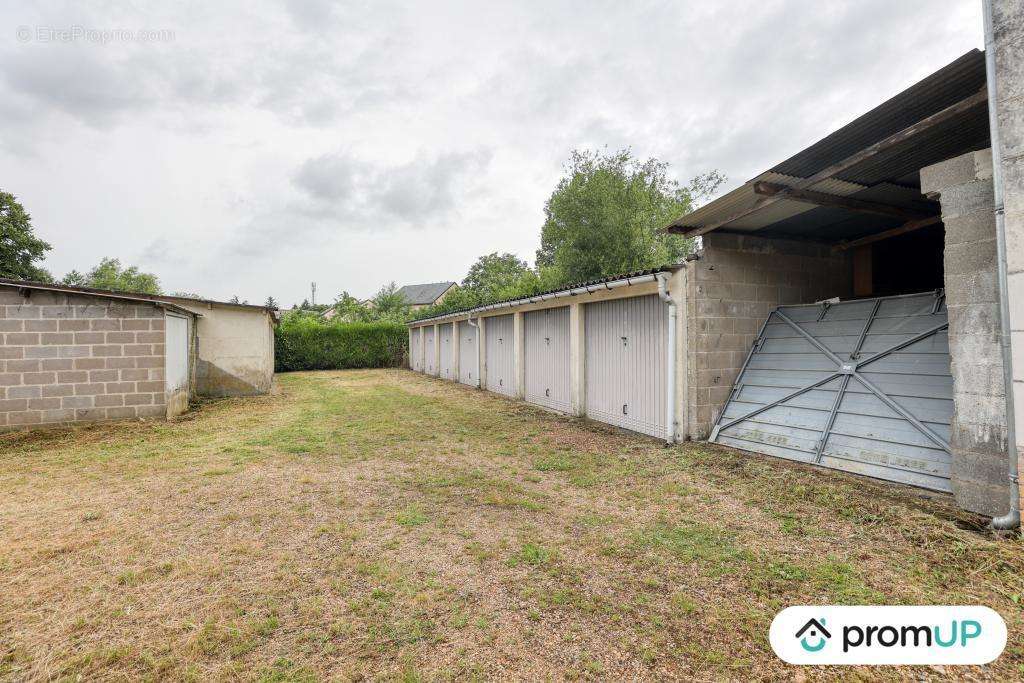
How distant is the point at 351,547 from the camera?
3.18 m

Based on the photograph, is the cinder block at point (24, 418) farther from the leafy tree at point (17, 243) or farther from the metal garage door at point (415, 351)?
the leafy tree at point (17, 243)

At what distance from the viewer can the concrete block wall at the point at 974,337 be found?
11.0 feet

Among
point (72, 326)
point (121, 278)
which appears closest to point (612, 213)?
point (72, 326)

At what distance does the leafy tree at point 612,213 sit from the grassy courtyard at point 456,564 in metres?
19.4

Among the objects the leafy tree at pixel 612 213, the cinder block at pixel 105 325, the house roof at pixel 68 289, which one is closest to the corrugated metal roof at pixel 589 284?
the house roof at pixel 68 289

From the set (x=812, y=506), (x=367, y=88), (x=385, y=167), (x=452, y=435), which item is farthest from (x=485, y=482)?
(x=385, y=167)

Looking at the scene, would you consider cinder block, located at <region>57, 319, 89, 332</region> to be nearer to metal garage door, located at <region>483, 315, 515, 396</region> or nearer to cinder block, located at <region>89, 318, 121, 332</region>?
cinder block, located at <region>89, 318, 121, 332</region>

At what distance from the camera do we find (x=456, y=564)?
9.57 ft

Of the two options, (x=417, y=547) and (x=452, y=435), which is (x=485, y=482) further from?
(x=452, y=435)

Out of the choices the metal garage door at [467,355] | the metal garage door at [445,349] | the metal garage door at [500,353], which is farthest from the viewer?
the metal garage door at [445,349]

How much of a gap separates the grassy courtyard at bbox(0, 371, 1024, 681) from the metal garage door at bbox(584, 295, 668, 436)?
1.32 m

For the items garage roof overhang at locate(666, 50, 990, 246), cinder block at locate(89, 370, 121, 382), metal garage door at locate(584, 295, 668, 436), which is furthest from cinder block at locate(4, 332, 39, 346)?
garage roof overhang at locate(666, 50, 990, 246)

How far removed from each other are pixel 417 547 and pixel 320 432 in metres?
4.91

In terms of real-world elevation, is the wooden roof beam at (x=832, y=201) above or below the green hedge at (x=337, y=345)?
above
